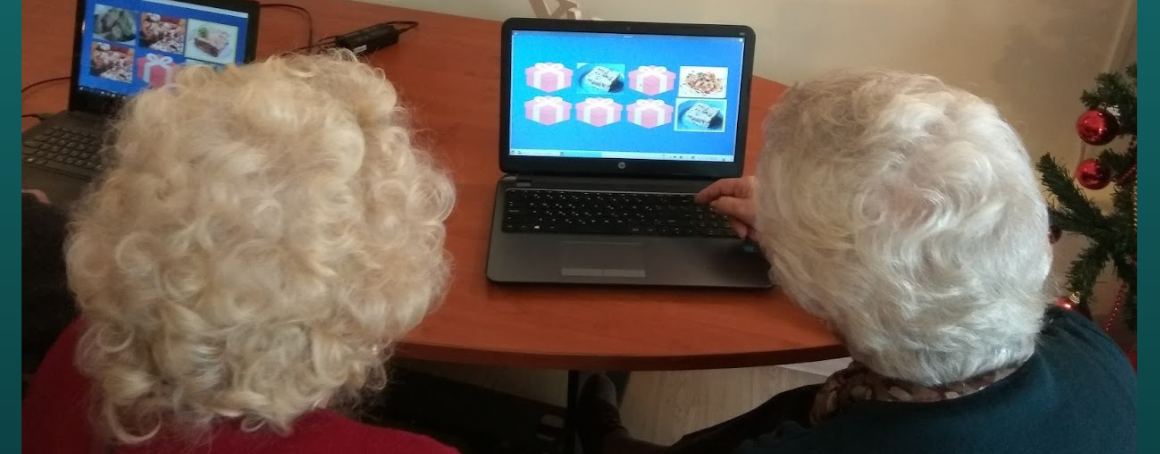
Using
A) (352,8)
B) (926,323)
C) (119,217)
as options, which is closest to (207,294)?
(119,217)

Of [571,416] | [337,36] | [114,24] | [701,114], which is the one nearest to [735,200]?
[701,114]

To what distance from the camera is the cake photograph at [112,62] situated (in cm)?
127

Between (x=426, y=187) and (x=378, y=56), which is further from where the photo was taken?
(x=378, y=56)

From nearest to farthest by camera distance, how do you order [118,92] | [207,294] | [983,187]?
1. [207,294]
2. [983,187]
3. [118,92]

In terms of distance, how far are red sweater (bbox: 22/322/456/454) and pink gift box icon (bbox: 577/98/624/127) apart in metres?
0.58

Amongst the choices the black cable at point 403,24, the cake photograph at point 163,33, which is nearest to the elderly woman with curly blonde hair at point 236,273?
the cake photograph at point 163,33

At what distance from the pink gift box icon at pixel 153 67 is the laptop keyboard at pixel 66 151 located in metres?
0.11

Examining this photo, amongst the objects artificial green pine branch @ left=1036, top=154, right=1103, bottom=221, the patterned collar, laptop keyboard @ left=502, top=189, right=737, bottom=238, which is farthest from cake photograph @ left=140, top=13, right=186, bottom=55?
artificial green pine branch @ left=1036, top=154, right=1103, bottom=221

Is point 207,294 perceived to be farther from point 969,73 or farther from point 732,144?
point 969,73

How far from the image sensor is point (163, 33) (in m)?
1.25

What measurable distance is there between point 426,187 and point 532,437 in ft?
2.75

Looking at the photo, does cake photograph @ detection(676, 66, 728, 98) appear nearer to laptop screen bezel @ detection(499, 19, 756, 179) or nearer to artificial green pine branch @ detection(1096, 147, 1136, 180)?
laptop screen bezel @ detection(499, 19, 756, 179)

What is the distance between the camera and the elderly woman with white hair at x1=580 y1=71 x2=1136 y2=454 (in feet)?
2.41

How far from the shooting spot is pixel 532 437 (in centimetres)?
152
